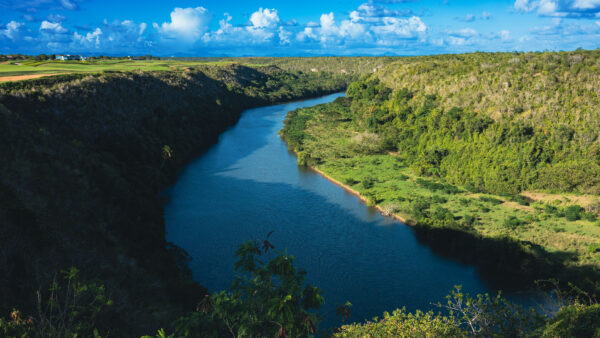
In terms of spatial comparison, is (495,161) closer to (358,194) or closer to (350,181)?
(358,194)

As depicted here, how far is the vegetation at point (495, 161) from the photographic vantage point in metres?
27.6

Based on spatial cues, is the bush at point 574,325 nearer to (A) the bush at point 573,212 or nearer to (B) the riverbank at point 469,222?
(B) the riverbank at point 469,222

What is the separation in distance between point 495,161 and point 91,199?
38649mm

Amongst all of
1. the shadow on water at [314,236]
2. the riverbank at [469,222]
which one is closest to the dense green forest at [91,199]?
the shadow on water at [314,236]

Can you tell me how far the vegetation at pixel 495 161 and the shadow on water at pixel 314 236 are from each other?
2727mm

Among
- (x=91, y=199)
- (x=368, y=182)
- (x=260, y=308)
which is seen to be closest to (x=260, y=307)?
(x=260, y=308)

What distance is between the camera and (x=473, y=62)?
56969mm

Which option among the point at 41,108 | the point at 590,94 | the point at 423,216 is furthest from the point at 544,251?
the point at 41,108

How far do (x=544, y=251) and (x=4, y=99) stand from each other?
44.4 metres

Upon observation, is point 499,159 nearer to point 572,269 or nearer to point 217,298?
point 572,269

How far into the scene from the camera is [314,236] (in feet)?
101

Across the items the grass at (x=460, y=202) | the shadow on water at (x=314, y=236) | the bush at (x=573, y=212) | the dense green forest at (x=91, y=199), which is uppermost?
the dense green forest at (x=91, y=199)

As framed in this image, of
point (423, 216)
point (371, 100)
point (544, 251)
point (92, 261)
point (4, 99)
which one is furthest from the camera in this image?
point (371, 100)

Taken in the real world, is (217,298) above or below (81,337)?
above
